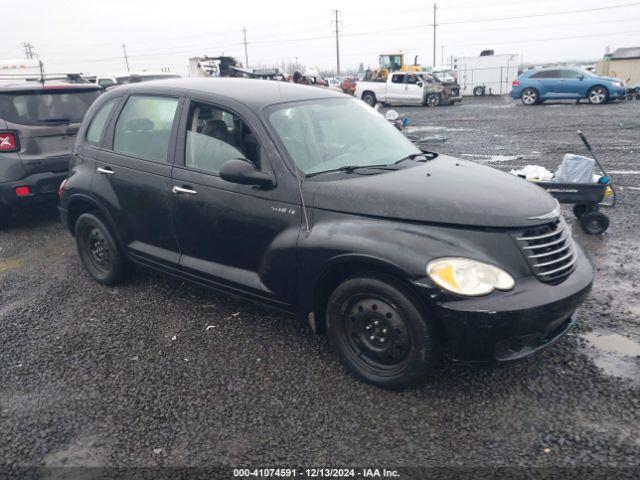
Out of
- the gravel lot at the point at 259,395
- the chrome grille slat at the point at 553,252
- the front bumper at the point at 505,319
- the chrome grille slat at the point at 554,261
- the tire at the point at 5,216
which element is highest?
the chrome grille slat at the point at 553,252

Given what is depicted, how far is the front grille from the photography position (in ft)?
9.73

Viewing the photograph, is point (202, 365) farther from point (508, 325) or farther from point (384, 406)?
point (508, 325)

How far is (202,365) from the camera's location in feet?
11.8

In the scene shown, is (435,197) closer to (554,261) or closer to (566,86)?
(554,261)

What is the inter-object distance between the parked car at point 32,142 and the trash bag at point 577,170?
6.16 m

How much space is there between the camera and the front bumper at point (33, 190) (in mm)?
6395

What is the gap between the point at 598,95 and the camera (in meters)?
23.4

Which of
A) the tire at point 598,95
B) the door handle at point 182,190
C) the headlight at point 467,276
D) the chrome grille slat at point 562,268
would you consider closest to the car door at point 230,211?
the door handle at point 182,190

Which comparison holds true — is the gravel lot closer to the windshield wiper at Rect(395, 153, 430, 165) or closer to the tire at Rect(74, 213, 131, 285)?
the tire at Rect(74, 213, 131, 285)

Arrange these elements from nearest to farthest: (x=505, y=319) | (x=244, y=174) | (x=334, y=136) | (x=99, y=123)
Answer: (x=505, y=319)
(x=244, y=174)
(x=334, y=136)
(x=99, y=123)

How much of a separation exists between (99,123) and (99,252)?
1222 mm

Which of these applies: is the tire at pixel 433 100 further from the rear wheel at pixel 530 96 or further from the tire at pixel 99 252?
the tire at pixel 99 252

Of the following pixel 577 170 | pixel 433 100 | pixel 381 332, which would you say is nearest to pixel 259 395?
pixel 381 332

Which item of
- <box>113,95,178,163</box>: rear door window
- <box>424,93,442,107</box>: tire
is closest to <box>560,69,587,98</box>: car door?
<box>424,93,442,107</box>: tire
